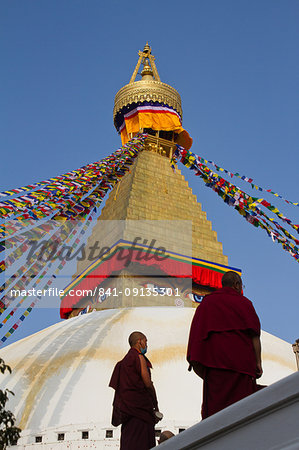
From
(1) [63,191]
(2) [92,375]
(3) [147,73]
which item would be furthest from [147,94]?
(2) [92,375]

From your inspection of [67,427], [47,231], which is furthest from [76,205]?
[67,427]

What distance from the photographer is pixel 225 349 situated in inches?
148

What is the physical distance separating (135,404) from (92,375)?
4623 millimetres

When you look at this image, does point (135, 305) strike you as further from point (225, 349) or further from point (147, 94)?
point (225, 349)

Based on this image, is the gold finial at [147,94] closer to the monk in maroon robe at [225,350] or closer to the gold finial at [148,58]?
the gold finial at [148,58]

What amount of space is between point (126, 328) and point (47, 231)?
244cm

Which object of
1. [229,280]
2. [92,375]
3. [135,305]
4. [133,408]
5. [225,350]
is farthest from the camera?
[135,305]

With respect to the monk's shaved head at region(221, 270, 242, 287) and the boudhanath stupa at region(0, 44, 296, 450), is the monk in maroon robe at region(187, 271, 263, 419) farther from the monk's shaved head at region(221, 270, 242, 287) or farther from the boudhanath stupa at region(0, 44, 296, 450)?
the boudhanath stupa at region(0, 44, 296, 450)

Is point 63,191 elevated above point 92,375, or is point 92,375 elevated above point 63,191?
point 63,191

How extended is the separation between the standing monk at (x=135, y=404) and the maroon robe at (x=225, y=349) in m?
0.88

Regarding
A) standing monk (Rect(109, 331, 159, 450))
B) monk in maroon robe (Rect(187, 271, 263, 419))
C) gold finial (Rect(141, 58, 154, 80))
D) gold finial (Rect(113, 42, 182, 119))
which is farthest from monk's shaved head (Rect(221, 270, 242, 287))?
gold finial (Rect(141, 58, 154, 80))

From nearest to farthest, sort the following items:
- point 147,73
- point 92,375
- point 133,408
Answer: point 133,408
point 92,375
point 147,73

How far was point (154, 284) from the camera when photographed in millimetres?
13961

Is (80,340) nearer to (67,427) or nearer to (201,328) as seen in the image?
(67,427)
